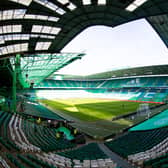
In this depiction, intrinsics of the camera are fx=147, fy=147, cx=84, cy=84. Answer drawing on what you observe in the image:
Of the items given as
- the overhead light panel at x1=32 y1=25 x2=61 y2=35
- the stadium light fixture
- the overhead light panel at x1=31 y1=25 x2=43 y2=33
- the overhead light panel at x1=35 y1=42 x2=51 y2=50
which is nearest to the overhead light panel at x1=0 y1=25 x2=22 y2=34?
the overhead light panel at x1=31 y1=25 x2=43 y2=33

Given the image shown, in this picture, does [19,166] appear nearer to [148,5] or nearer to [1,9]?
[1,9]

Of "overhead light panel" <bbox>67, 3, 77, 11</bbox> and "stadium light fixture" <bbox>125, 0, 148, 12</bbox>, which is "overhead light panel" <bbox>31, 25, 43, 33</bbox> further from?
"stadium light fixture" <bbox>125, 0, 148, 12</bbox>

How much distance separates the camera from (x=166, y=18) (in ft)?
44.8

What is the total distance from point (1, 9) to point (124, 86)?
65.3 m

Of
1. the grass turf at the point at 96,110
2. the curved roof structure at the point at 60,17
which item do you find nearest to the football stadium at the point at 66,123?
the curved roof structure at the point at 60,17

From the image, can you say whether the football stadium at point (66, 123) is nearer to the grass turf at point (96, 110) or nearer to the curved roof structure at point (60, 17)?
the curved roof structure at point (60, 17)

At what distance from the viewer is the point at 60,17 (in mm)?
12484

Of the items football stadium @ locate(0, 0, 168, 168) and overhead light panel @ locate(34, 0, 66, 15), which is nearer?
football stadium @ locate(0, 0, 168, 168)

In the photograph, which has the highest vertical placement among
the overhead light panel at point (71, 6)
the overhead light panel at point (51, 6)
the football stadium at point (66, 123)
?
the overhead light panel at point (71, 6)

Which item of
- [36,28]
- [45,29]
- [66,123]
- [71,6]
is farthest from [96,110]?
[71,6]

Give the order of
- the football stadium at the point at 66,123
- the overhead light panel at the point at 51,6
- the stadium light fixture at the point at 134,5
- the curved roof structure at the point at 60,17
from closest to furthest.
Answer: the football stadium at the point at 66,123
the stadium light fixture at the point at 134,5
the overhead light panel at the point at 51,6
the curved roof structure at the point at 60,17

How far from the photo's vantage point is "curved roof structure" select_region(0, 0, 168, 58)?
9.79m

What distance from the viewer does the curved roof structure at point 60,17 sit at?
979 cm

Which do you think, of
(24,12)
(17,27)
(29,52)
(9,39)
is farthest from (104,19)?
(29,52)
